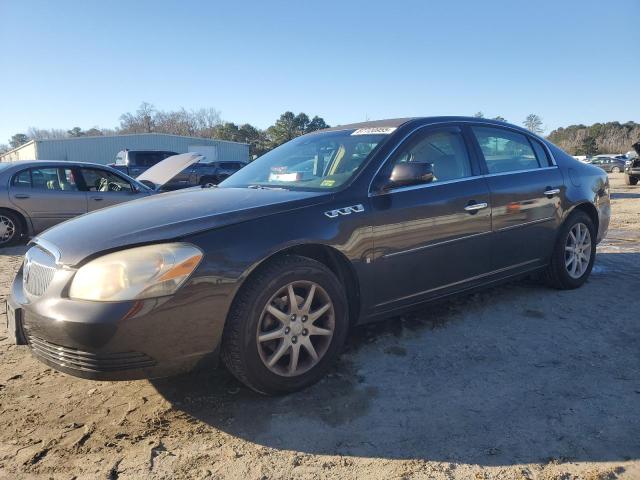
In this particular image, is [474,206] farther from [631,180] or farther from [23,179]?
[631,180]

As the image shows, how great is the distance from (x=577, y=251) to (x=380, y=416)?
3.03 metres

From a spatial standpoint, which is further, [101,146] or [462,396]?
[101,146]

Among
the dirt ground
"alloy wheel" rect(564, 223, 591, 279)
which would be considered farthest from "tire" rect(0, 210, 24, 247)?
"alloy wheel" rect(564, 223, 591, 279)

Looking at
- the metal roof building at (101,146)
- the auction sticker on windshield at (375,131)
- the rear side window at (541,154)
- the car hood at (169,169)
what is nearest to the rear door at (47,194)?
the car hood at (169,169)

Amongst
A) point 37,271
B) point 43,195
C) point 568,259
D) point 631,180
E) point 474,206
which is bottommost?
point 568,259

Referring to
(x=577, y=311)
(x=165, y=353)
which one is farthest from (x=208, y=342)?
(x=577, y=311)

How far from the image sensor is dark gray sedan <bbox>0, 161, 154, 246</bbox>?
7500 mm

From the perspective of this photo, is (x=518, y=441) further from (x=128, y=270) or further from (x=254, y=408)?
(x=128, y=270)

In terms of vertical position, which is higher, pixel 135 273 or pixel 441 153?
pixel 441 153

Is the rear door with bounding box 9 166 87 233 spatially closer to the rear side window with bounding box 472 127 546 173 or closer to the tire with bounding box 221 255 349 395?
the tire with bounding box 221 255 349 395

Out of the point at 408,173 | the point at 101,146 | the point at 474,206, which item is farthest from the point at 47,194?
the point at 101,146

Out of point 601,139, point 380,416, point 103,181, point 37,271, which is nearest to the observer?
point 380,416

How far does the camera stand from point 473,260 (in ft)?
11.8

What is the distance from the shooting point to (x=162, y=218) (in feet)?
8.65
